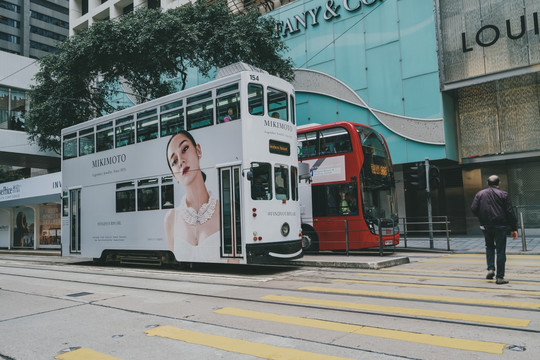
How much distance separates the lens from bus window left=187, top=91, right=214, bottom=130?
10656mm

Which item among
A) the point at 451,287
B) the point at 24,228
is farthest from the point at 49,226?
the point at 451,287

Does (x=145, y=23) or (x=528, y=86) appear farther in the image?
(x=145, y=23)

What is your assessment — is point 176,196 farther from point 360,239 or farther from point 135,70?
point 135,70

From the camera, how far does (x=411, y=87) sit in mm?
20469

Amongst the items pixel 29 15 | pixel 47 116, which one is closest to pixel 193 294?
pixel 47 116

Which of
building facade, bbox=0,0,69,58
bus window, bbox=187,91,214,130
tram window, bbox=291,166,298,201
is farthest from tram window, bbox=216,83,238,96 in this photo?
building facade, bbox=0,0,69,58

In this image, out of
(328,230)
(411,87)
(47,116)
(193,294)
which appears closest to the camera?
(193,294)

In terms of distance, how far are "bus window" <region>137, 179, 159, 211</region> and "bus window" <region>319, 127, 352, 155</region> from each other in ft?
17.8

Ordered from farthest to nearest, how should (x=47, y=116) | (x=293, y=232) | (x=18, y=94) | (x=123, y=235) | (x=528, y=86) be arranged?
1. (x=18, y=94)
2. (x=47, y=116)
3. (x=528, y=86)
4. (x=123, y=235)
5. (x=293, y=232)

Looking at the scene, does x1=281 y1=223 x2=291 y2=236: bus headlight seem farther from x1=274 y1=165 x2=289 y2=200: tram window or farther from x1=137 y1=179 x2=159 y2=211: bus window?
x1=137 y1=179 x2=159 y2=211: bus window

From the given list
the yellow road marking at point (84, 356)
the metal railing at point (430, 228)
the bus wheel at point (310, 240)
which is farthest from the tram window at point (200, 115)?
the metal railing at point (430, 228)

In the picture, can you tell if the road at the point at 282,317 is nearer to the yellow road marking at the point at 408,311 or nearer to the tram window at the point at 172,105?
the yellow road marking at the point at 408,311

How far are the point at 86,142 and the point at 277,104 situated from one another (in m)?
6.98

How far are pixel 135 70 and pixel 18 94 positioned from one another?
55.1ft
